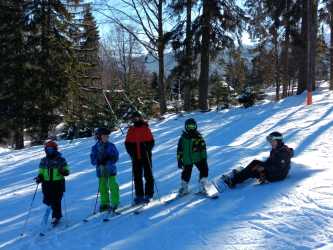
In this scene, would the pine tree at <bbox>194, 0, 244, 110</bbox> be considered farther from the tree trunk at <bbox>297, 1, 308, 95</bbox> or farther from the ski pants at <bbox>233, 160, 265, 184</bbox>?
the ski pants at <bbox>233, 160, 265, 184</bbox>

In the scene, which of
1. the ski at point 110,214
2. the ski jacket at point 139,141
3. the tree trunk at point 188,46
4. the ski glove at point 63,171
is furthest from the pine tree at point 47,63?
the ski at point 110,214

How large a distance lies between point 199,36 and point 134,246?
21373mm

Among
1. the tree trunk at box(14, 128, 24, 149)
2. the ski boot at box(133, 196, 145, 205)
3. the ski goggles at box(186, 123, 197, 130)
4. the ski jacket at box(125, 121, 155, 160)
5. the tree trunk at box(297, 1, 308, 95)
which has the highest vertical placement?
the tree trunk at box(297, 1, 308, 95)

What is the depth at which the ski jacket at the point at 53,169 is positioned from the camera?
8.55 m

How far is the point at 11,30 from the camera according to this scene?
27.3 m

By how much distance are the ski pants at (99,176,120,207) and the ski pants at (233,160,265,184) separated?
237cm

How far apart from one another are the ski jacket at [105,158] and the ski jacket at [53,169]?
0.55m

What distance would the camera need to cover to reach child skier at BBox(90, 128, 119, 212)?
28.4 feet

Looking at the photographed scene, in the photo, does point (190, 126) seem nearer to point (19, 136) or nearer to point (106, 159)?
point (106, 159)

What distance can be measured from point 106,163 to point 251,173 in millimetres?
2831

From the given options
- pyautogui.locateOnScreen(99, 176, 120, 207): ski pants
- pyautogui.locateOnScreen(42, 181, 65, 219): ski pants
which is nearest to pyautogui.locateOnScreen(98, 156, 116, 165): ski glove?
pyautogui.locateOnScreen(99, 176, 120, 207): ski pants

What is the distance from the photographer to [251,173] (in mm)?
9273

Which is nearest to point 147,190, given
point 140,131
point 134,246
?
point 140,131

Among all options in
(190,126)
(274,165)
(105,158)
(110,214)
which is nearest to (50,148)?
(105,158)
